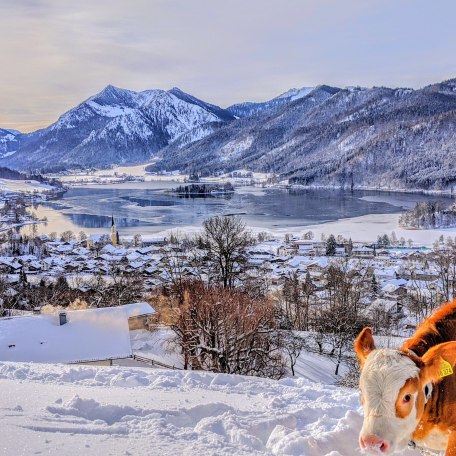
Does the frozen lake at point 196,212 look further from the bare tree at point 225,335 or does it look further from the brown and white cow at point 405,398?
the brown and white cow at point 405,398

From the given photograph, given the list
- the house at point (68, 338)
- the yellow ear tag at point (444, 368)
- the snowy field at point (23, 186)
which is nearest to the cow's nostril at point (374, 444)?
the yellow ear tag at point (444, 368)

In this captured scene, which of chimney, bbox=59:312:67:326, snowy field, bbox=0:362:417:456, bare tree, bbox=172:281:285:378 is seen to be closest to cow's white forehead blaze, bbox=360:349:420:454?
snowy field, bbox=0:362:417:456

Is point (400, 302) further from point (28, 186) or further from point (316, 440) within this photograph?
point (28, 186)

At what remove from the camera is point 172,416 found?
5.30 m

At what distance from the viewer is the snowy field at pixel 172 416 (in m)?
4.47

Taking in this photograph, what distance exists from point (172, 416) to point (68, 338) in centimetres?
1140

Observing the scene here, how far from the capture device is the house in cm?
1481

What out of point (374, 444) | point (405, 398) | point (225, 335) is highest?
point (405, 398)

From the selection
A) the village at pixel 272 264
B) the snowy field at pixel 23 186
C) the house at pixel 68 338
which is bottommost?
the village at pixel 272 264

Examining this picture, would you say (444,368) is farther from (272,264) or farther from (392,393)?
(272,264)

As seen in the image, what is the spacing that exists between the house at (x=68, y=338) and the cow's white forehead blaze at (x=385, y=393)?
511 inches

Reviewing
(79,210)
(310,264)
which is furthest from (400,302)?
(79,210)

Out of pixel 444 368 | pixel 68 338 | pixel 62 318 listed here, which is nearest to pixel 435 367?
pixel 444 368

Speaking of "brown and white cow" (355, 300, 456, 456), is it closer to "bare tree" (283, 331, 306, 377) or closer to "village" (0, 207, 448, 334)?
"bare tree" (283, 331, 306, 377)
